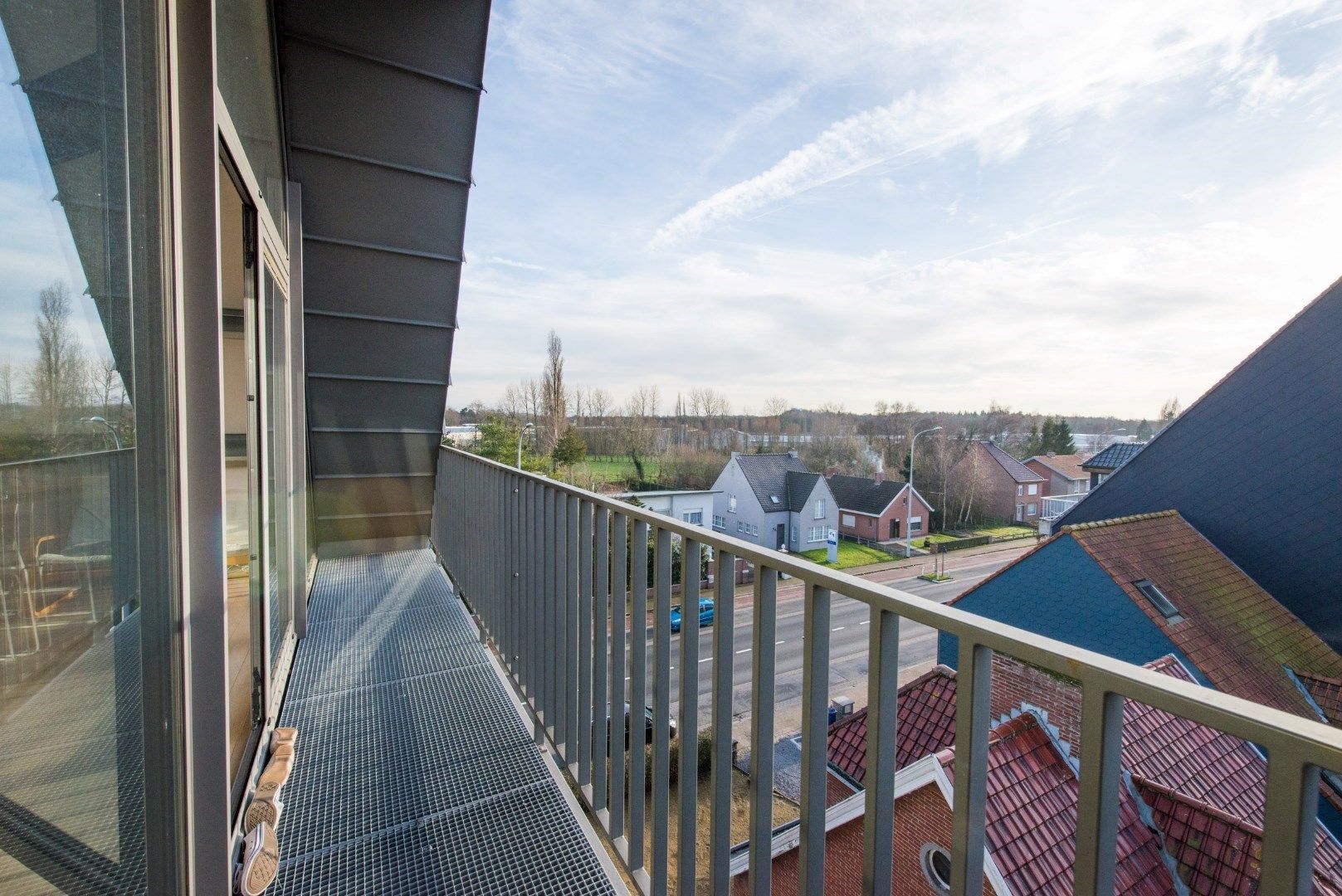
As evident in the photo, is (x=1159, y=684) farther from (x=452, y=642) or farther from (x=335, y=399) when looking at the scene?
(x=335, y=399)

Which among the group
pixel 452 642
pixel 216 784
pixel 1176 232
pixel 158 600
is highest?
pixel 1176 232

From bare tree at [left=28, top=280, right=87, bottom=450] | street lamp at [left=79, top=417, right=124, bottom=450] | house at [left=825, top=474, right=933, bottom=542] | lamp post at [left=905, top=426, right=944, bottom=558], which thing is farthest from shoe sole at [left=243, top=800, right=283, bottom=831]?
house at [left=825, top=474, right=933, bottom=542]

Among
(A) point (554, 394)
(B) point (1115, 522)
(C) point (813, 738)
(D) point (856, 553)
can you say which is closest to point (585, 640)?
(C) point (813, 738)

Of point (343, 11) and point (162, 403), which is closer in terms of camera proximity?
point (162, 403)

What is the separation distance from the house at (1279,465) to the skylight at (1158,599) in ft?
10.0

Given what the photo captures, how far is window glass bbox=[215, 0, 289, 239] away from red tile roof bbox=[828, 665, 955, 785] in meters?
1.75

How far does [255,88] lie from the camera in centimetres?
183

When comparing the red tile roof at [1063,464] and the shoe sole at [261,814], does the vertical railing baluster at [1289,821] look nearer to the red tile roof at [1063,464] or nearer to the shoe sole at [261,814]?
the shoe sole at [261,814]

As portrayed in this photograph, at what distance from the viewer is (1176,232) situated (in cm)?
743

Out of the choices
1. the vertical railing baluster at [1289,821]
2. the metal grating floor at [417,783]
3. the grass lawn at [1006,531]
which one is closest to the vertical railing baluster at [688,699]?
the metal grating floor at [417,783]

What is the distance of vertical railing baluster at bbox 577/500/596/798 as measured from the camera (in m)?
1.52

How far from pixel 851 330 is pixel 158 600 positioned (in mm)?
15329

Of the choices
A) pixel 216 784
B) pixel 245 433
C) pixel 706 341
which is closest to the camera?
pixel 216 784

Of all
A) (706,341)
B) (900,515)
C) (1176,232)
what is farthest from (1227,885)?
(706,341)
